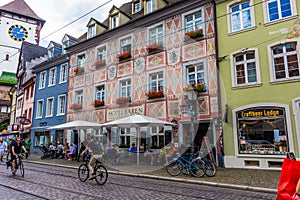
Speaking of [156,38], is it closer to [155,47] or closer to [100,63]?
[155,47]

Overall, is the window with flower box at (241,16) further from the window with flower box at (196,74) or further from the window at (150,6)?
the window at (150,6)

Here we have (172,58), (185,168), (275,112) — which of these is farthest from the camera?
(172,58)

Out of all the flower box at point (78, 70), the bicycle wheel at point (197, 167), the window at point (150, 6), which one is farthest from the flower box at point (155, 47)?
the bicycle wheel at point (197, 167)

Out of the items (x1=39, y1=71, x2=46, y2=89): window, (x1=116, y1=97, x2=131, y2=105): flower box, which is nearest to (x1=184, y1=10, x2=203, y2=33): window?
(x1=116, y1=97, x2=131, y2=105): flower box

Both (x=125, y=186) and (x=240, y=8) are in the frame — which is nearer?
(x=125, y=186)

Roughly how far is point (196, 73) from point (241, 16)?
12.7 ft

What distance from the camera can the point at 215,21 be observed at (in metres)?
13.9

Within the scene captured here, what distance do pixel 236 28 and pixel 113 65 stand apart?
365 inches

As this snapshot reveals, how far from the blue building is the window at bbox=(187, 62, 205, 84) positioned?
12615 millimetres

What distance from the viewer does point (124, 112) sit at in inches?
662

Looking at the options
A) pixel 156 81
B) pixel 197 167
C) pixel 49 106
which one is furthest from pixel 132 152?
pixel 49 106

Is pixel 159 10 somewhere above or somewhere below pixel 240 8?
above

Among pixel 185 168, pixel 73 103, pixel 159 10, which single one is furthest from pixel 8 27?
pixel 185 168

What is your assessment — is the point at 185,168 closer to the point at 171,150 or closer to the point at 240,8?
the point at 171,150
